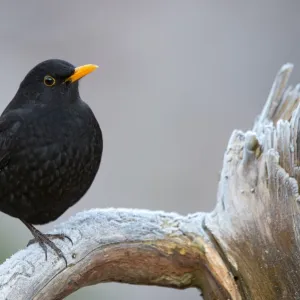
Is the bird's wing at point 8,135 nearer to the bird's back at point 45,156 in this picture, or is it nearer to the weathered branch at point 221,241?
the bird's back at point 45,156

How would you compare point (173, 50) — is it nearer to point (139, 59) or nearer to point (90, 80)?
point (139, 59)

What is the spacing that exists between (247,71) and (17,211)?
5.80 meters

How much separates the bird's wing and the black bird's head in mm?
136

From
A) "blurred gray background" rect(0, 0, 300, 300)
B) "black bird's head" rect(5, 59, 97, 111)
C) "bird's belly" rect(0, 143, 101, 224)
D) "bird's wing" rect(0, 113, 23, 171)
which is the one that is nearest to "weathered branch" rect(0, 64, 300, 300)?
"bird's belly" rect(0, 143, 101, 224)

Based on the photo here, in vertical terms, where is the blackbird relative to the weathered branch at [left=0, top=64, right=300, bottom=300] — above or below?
above

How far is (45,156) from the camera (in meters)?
4.06

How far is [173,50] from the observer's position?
9.86 meters

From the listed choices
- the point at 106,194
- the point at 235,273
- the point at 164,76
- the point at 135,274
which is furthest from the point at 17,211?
the point at 164,76

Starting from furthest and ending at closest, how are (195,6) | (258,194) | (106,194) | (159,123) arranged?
(195,6) → (159,123) → (106,194) → (258,194)

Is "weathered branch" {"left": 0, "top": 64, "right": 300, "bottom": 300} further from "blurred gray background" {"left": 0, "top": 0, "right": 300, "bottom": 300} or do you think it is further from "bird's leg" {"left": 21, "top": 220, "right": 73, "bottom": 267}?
"blurred gray background" {"left": 0, "top": 0, "right": 300, "bottom": 300}

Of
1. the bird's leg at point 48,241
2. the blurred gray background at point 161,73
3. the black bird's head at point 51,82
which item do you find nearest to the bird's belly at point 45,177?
the bird's leg at point 48,241

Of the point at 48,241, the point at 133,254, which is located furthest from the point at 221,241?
the point at 48,241

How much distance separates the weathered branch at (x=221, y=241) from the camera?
3652 millimetres

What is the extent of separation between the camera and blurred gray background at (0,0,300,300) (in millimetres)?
8453
